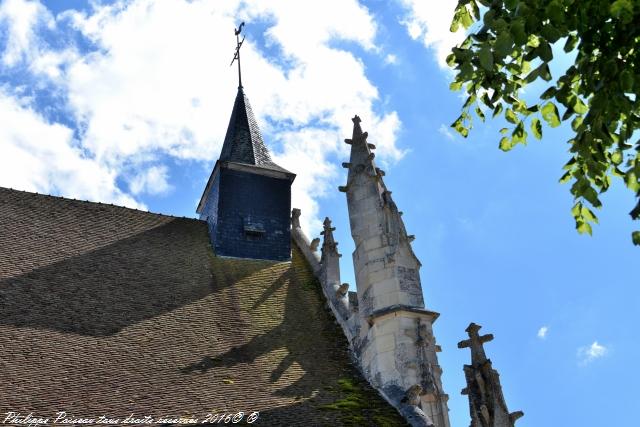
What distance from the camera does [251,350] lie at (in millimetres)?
10492

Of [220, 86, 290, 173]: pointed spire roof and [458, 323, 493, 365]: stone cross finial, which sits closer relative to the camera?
[458, 323, 493, 365]: stone cross finial

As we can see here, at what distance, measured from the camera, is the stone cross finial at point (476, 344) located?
979 cm

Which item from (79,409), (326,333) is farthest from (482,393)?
(79,409)

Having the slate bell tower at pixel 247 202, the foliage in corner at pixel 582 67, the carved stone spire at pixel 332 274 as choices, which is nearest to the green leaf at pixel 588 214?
the foliage in corner at pixel 582 67

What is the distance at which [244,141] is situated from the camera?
16.7m

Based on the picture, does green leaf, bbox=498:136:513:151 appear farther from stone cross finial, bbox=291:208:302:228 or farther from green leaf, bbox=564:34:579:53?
stone cross finial, bbox=291:208:302:228

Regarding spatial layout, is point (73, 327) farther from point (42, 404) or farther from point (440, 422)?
point (440, 422)

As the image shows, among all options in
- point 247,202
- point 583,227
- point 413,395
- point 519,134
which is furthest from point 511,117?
point 247,202

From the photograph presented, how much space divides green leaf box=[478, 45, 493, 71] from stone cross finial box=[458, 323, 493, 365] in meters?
6.05

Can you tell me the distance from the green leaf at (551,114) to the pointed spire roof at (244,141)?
10788 millimetres

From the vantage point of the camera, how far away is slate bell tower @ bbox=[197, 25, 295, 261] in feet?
46.8

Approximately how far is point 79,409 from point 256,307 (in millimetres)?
4223

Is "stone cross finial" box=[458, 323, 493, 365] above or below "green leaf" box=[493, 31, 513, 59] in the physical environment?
below

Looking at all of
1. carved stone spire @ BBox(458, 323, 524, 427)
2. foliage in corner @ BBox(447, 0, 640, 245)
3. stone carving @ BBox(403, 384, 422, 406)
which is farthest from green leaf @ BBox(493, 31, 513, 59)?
stone carving @ BBox(403, 384, 422, 406)
